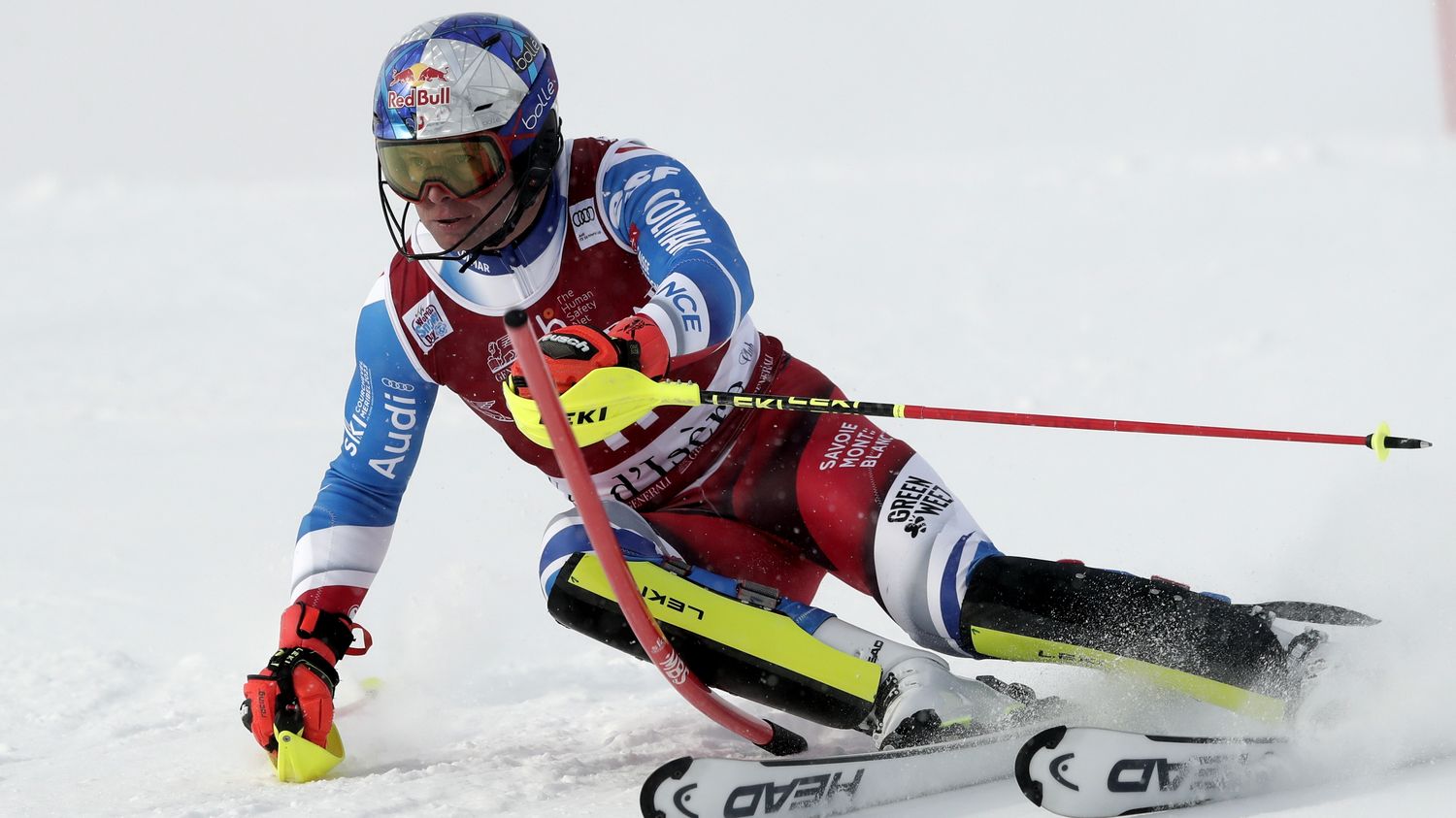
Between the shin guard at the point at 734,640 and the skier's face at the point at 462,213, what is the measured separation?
2.58ft

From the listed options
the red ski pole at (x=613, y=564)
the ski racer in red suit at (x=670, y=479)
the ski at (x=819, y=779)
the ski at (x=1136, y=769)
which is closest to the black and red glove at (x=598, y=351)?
the ski racer in red suit at (x=670, y=479)

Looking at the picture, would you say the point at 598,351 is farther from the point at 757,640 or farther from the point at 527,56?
the point at 527,56

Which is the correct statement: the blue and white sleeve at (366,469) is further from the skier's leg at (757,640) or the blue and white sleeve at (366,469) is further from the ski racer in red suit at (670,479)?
the skier's leg at (757,640)

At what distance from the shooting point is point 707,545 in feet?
12.2

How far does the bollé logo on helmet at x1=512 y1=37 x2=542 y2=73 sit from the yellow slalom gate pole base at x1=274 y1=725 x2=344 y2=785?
5.30ft

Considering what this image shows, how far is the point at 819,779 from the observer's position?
273cm

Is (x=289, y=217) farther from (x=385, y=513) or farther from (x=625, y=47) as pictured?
(x=385, y=513)

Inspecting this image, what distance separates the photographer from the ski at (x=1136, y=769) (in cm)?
250

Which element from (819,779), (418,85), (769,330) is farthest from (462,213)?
(769,330)

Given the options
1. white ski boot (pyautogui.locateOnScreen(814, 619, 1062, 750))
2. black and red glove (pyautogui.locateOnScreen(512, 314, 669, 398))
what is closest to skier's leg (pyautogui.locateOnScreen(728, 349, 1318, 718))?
white ski boot (pyautogui.locateOnScreen(814, 619, 1062, 750))

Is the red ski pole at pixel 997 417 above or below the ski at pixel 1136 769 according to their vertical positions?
above

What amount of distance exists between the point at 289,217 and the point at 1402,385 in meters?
8.49

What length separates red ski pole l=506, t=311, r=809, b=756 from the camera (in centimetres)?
240

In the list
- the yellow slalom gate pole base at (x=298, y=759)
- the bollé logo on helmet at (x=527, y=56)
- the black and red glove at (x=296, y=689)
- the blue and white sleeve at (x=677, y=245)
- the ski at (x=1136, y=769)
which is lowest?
the yellow slalom gate pole base at (x=298, y=759)
